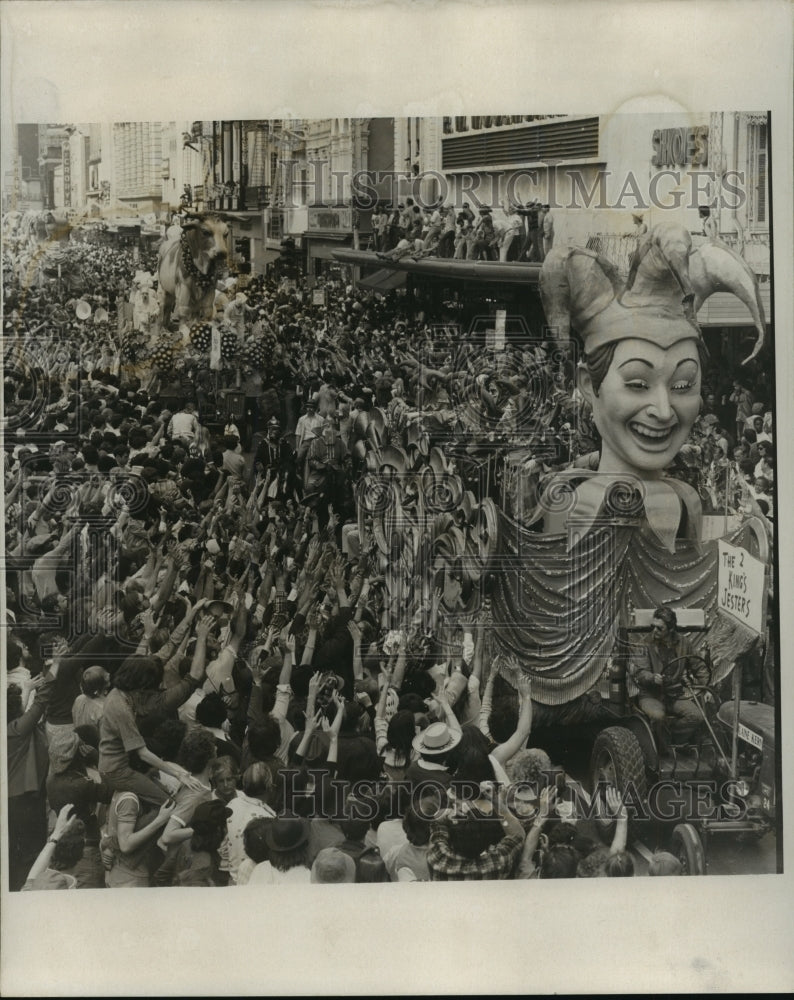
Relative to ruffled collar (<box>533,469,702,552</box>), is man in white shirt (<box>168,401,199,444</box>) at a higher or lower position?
higher

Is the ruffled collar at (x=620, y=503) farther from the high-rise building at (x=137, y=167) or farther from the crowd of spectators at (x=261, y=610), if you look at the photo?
the high-rise building at (x=137, y=167)

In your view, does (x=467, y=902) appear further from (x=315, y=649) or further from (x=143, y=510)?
(x=143, y=510)

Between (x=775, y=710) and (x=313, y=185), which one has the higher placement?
(x=313, y=185)

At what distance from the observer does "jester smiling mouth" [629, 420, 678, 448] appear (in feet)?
14.1

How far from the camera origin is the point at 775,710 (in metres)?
4.29

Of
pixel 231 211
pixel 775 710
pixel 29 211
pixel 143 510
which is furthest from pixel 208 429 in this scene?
pixel 775 710

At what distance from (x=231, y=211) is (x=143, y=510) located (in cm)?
137

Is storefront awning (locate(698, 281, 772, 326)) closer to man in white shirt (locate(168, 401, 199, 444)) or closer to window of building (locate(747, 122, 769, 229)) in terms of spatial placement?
window of building (locate(747, 122, 769, 229))

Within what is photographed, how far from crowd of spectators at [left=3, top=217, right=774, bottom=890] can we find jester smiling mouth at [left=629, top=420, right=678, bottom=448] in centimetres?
23

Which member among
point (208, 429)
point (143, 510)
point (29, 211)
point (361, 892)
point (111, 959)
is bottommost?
point (111, 959)

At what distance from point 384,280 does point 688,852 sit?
2847 mm

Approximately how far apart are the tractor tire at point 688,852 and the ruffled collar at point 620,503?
126 centimetres

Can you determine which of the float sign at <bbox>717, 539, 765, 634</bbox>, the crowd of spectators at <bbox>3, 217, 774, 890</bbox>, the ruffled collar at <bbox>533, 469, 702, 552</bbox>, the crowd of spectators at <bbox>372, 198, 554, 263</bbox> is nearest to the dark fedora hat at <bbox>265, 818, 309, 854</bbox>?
the crowd of spectators at <bbox>3, 217, 774, 890</bbox>

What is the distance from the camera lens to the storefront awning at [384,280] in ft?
13.9
